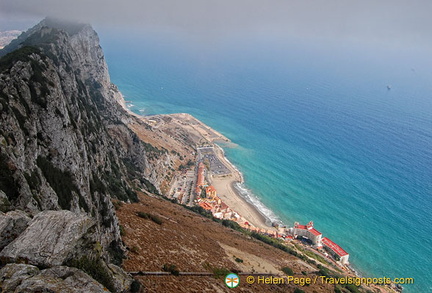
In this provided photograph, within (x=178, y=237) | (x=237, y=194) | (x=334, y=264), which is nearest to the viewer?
(x=178, y=237)

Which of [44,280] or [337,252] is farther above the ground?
[44,280]

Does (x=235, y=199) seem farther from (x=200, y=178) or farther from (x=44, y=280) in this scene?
(x=44, y=280)

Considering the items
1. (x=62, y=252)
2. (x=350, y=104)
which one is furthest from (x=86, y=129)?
(x=350, y=104)

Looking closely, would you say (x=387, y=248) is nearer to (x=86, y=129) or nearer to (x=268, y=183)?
(x=268, y=183)

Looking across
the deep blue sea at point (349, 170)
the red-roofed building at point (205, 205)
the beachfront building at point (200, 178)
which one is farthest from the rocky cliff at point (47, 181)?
the deep blue sea at point (349, 170)

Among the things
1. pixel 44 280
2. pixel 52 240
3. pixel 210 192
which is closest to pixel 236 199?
pixel 210 192

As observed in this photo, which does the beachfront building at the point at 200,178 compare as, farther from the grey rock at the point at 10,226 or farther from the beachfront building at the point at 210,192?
the grey rock at the point at 10,226
